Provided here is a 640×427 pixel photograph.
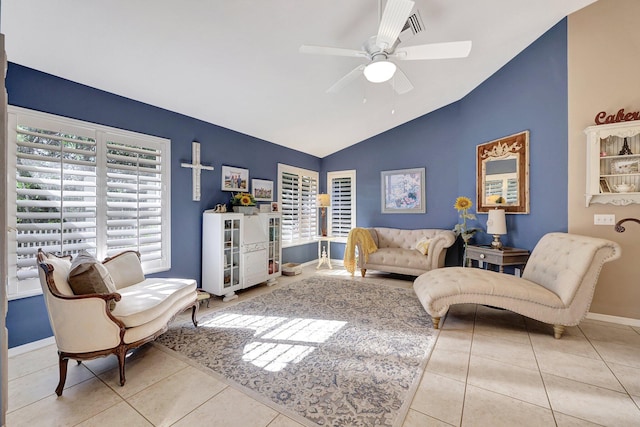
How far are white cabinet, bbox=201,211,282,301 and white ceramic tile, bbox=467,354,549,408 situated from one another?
9.62 feet

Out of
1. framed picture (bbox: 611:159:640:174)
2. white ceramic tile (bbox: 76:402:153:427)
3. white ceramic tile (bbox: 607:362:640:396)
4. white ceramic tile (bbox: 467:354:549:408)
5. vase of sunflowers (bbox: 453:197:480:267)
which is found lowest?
white ceramic tile (bbox: 76:402:153:427)

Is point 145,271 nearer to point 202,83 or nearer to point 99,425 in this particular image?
point 99,425

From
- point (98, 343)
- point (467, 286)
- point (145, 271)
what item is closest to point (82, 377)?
point (98, 343)

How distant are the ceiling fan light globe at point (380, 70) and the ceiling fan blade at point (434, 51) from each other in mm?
205

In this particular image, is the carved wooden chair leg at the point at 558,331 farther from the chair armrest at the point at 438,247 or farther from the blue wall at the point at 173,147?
the blue wall at the point at 173,147

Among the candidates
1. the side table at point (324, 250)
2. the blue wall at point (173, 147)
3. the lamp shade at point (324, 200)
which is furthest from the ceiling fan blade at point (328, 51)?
the side table at point (324, 250)

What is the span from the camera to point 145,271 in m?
3.04

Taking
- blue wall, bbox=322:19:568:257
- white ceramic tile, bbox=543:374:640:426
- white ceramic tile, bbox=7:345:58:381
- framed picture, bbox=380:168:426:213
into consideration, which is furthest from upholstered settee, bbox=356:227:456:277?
white ceramic tile, bbox=7:345:58:381

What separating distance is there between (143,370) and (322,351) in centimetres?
143

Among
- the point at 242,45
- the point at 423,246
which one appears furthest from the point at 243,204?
the point at 423,246

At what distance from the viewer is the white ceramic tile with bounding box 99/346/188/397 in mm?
1799

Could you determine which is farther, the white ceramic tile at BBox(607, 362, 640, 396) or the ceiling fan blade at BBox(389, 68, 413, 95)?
the ceiling fan blade at BBox(389, 68, 413, 95)

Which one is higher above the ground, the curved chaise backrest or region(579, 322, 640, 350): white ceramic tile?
the curved chaise backrest

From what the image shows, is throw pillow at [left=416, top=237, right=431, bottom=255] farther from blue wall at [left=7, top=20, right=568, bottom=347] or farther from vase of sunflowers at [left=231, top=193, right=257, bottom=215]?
vase of sunflowers at [left=231, top=193, right=257, bottom=215]
